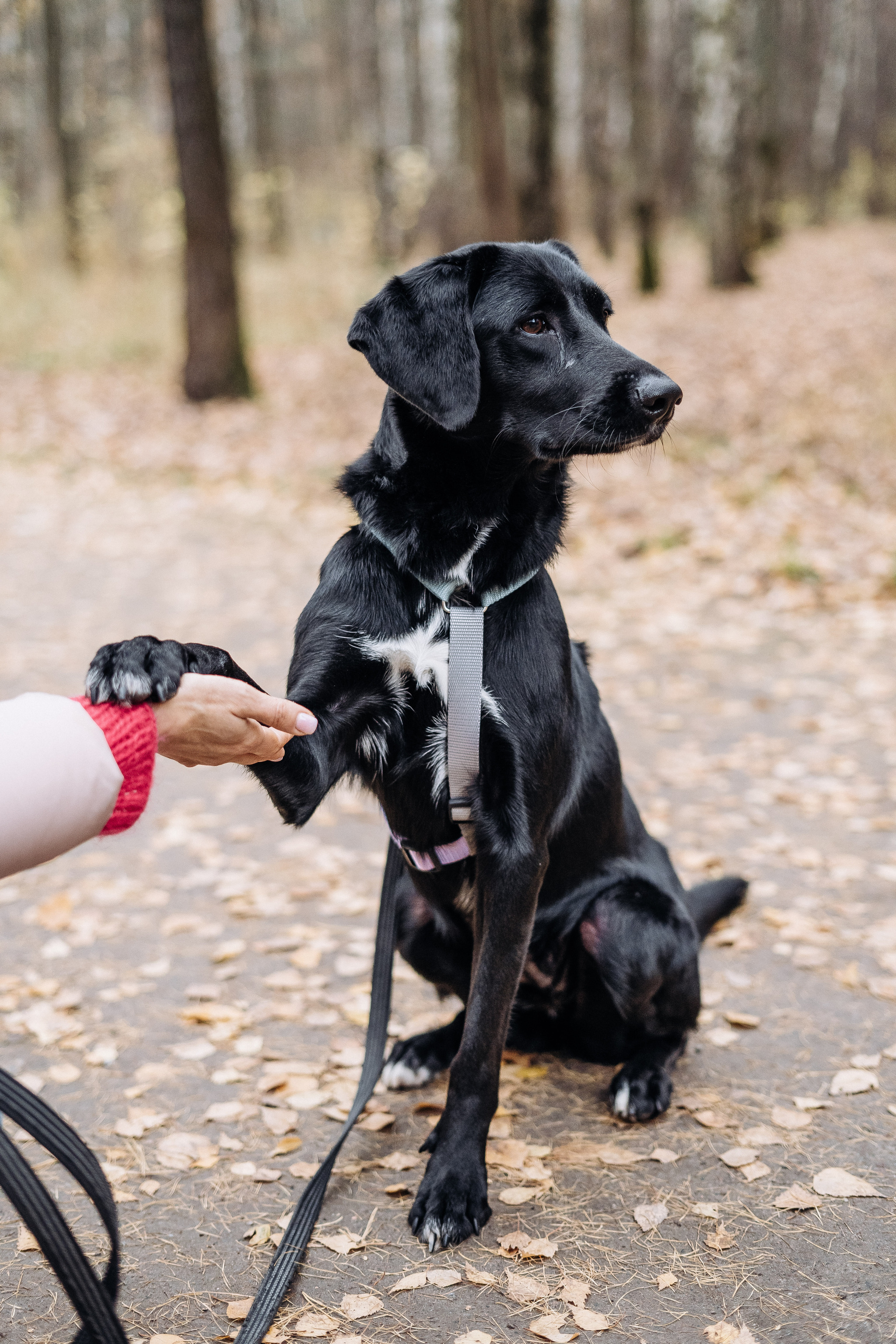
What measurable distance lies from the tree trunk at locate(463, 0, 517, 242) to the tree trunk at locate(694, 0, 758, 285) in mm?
2635

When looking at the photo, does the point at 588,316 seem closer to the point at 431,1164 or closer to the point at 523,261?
the point at 523,261

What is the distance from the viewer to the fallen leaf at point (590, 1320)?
2043 mm

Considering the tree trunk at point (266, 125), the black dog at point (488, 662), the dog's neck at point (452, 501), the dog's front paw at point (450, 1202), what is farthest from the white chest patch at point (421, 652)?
the tree trunk at point (266, 125)

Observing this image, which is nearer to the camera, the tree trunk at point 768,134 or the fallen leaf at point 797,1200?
the fallen leaf at point 797,1200

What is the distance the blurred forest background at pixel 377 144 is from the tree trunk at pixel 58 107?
60 millimetres

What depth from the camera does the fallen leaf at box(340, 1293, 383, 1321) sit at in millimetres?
2084

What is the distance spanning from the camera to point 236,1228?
2346 mm

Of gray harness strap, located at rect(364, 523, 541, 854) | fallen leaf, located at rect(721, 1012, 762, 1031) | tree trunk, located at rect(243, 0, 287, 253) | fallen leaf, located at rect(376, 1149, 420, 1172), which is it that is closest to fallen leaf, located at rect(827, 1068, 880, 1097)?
fallen leaf, located at rect(721, 1012, 762, 1031)

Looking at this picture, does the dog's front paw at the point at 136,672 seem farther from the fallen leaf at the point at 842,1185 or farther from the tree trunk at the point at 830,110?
the tree trunk at the point at 830,110

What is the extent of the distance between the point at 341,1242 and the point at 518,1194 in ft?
1.34

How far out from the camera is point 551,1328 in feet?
6.66

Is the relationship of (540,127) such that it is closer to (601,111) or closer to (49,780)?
(601,111)

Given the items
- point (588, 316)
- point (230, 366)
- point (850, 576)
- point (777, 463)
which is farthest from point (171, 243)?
point (588, 316)

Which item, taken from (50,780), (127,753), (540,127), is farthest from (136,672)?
(540,127)
